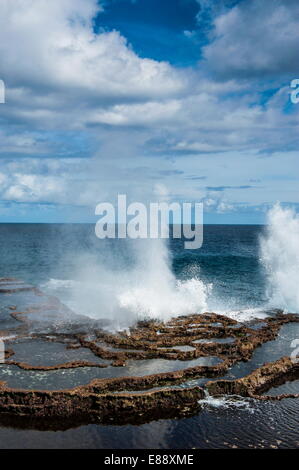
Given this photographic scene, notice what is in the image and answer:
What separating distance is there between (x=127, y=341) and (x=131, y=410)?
10.6m

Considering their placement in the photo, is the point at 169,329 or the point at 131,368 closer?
the point at 131,368

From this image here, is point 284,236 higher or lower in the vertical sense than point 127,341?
higher

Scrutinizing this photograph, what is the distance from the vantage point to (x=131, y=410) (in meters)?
21.6

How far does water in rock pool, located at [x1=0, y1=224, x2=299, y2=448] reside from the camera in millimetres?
18969

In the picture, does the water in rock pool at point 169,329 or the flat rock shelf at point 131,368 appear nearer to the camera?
the water in rock pool at point 169,329

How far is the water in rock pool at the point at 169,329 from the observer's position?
62.2ft

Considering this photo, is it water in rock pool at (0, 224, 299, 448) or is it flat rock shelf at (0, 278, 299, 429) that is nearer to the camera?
water in rock pool at (0, 224, 299, 448)

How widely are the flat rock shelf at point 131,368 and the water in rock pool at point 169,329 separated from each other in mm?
230

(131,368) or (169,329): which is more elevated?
(169,329)

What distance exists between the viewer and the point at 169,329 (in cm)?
3631

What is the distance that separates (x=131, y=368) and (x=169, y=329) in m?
9.89

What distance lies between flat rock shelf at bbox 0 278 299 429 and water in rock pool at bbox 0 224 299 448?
230 mm

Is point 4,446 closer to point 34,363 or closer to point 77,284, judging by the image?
point 34,363
